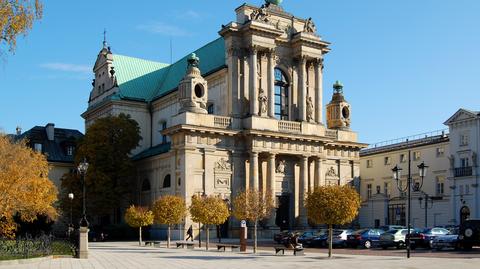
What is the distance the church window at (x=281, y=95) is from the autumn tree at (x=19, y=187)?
28143 mm

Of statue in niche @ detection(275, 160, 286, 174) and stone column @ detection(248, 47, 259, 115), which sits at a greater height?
stone column @ detection(248, 47, 259, 115)

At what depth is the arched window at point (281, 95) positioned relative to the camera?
7044 cm

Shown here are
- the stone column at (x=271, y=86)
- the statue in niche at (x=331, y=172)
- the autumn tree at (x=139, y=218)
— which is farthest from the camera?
the statue in niche at (x=331, y=172)

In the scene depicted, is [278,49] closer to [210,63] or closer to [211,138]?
[210,63]

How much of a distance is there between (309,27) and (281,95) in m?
8.13

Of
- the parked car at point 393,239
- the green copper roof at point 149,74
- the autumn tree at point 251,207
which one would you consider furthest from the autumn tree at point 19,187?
the green copper roof at point 149,74

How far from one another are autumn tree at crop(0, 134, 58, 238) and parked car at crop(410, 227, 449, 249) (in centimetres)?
2663

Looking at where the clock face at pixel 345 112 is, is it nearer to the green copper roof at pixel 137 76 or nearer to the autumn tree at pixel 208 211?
the green copper roof at pixel 137 76

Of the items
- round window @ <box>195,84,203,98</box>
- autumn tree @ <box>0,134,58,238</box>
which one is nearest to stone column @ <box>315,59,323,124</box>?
round window @ <box>195,84,203,98</box>

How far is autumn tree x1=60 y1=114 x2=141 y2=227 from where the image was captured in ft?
220

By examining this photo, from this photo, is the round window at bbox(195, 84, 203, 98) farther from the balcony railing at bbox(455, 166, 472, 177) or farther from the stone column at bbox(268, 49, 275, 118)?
the balcony railing at bbox(455, 166, 472, 177)

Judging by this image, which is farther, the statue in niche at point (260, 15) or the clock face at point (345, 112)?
the clock face at point (345, 112)

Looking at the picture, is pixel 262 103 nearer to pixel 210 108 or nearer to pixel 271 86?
pixel 271 86

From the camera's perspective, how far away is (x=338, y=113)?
247ft
